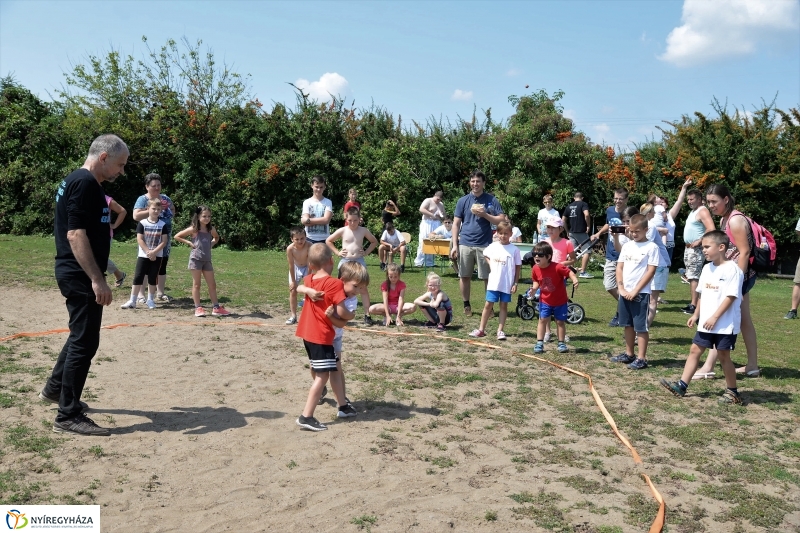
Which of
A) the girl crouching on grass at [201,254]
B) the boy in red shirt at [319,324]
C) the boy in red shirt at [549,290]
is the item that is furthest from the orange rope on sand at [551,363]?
the boy in red shirt at [319,324]

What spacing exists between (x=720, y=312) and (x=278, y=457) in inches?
173

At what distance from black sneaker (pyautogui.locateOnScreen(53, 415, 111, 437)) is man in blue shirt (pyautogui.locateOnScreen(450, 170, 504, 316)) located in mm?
6514

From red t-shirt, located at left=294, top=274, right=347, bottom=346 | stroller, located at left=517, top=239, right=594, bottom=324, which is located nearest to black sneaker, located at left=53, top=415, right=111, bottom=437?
red t-shirt, located at left=294, top=274, right=347, bottom=346

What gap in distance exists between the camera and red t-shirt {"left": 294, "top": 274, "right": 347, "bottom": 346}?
5.70 metres

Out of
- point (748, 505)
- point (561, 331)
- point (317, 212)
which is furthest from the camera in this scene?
point (317, 212)

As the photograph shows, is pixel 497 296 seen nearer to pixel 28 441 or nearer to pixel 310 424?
pixel 310 424

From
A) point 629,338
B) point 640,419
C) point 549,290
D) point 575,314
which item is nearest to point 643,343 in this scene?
point 629,338

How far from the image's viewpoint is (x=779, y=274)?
19.5 m

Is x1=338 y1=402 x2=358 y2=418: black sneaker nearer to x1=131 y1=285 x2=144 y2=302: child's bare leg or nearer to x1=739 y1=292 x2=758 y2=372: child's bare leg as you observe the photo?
x1=739 y1=292 x2=758 y2=372: child's bare leg

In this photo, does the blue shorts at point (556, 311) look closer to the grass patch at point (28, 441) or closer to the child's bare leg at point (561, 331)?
the child's bare leg at point (561, 331)

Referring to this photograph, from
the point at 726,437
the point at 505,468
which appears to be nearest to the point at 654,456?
the point at 726,437

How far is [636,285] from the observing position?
8023mm

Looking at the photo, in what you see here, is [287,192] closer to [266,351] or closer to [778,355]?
[266,351]

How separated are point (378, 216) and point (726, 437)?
1744 centimetres
